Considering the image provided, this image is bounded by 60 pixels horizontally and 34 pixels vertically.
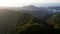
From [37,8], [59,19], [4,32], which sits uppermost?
[37,8]

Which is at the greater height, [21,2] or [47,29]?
[21,2]

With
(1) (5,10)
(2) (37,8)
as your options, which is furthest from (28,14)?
(1) (5,10)

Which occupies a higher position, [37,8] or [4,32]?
[37,8]

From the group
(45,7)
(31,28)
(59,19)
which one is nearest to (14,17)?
(31,28)

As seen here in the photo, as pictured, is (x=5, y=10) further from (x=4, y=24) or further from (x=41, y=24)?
(x=41, y=24)

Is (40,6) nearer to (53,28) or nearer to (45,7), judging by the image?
(45,7)
